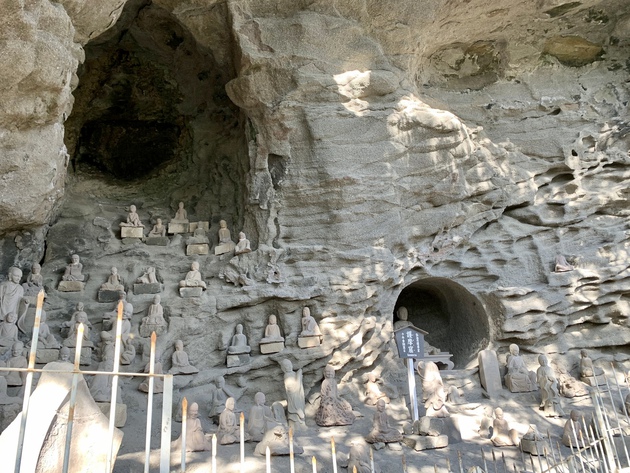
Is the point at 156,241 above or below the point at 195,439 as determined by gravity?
above

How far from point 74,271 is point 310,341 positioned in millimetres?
4823

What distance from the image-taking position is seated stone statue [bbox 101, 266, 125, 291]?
424 inches

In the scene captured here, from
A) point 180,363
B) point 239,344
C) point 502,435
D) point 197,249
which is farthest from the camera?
point 197,249

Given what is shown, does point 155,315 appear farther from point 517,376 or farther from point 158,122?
point 517,376

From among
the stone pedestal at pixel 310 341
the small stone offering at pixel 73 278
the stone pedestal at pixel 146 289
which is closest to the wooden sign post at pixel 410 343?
the stone pedestal at pixel 310 341

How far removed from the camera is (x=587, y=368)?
11.6 meters

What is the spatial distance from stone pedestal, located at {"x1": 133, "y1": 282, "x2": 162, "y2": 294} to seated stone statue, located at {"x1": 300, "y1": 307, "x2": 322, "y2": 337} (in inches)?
115

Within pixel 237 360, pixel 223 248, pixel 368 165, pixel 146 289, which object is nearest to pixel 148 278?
pixel 146 289

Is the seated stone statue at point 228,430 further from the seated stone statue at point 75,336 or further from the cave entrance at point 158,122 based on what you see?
the cave entrance at point 158,122

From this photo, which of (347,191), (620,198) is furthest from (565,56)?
(347,191)

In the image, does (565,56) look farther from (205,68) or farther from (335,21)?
(205,68)

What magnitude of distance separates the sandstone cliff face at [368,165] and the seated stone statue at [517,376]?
1.00m

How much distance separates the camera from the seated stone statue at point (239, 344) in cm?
1023

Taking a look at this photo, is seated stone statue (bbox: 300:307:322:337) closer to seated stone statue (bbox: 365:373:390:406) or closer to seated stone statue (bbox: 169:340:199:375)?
seated stone statue (bbox: 365:373:390:406)
